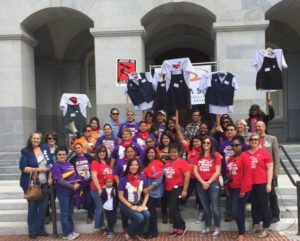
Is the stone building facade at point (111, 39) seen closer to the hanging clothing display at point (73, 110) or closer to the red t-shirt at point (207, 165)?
the hanging clothing display at point (73, 110)

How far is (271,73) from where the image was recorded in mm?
10484

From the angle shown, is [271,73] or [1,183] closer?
[271,73]

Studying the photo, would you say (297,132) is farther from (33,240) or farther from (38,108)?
(33,240)

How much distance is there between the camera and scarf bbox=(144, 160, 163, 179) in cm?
756

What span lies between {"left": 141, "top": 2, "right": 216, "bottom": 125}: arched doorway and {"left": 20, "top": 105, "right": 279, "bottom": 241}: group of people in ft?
22.1

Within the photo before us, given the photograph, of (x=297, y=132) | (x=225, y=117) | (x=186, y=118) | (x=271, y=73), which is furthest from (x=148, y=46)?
(x=225, y=117)

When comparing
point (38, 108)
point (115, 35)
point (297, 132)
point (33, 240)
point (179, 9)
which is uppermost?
point (179, 9)

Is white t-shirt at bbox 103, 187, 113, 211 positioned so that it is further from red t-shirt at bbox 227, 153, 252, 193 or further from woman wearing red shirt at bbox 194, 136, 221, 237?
red t-shirt at bbox 227, 153, 252, 193

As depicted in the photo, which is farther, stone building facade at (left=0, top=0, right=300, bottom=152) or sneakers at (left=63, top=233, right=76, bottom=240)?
stone building facade at (left=0, top=0, right=300, bottom=152)

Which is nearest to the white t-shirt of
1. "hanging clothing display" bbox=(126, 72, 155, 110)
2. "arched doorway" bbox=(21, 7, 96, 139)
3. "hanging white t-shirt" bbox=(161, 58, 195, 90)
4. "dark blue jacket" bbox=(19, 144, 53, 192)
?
"dark blue jacket" bbox=(19, 144, 53, 192)

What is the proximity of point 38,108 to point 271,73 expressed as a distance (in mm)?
10296

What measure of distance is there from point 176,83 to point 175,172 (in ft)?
9.21

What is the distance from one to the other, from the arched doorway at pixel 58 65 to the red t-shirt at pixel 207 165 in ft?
34.6

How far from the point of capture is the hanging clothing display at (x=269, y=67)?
10422mm
